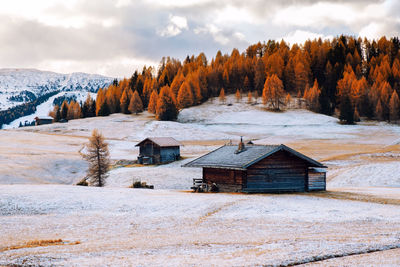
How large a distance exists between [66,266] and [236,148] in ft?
92.8

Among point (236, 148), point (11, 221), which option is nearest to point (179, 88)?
point (236, 148)

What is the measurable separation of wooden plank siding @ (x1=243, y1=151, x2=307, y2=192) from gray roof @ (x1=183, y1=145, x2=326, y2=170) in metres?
0.79

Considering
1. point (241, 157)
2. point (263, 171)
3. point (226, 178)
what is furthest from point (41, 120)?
point (263, 171)

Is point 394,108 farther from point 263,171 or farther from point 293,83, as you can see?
point 263,171

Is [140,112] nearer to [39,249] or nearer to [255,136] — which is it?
[255,136]

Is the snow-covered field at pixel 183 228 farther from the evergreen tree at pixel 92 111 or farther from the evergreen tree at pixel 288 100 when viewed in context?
the evergreen tree at pixel 92 111

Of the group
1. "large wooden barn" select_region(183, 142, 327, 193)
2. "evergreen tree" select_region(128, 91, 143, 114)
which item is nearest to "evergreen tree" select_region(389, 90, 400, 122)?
"evergreen tree" select_region(128, 91, 143, 114)

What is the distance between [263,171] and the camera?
115 ft

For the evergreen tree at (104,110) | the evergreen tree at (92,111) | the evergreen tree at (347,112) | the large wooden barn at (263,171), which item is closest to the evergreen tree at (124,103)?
the evergreen tree at (104,110)

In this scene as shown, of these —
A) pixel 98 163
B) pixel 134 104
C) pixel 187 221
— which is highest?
pixel 134 104

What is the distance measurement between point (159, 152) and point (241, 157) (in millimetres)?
33463

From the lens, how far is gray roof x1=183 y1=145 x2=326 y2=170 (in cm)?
3391

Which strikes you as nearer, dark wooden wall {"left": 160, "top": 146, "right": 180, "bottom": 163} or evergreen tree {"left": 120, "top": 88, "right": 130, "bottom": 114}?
dark wooden wall {"left": 160, "top": 146, "right": 180, "bottom": 163}

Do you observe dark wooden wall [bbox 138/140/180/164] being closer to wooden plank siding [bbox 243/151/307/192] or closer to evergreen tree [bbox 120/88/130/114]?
wooden plank siding [bbox 243/151/307/192]
